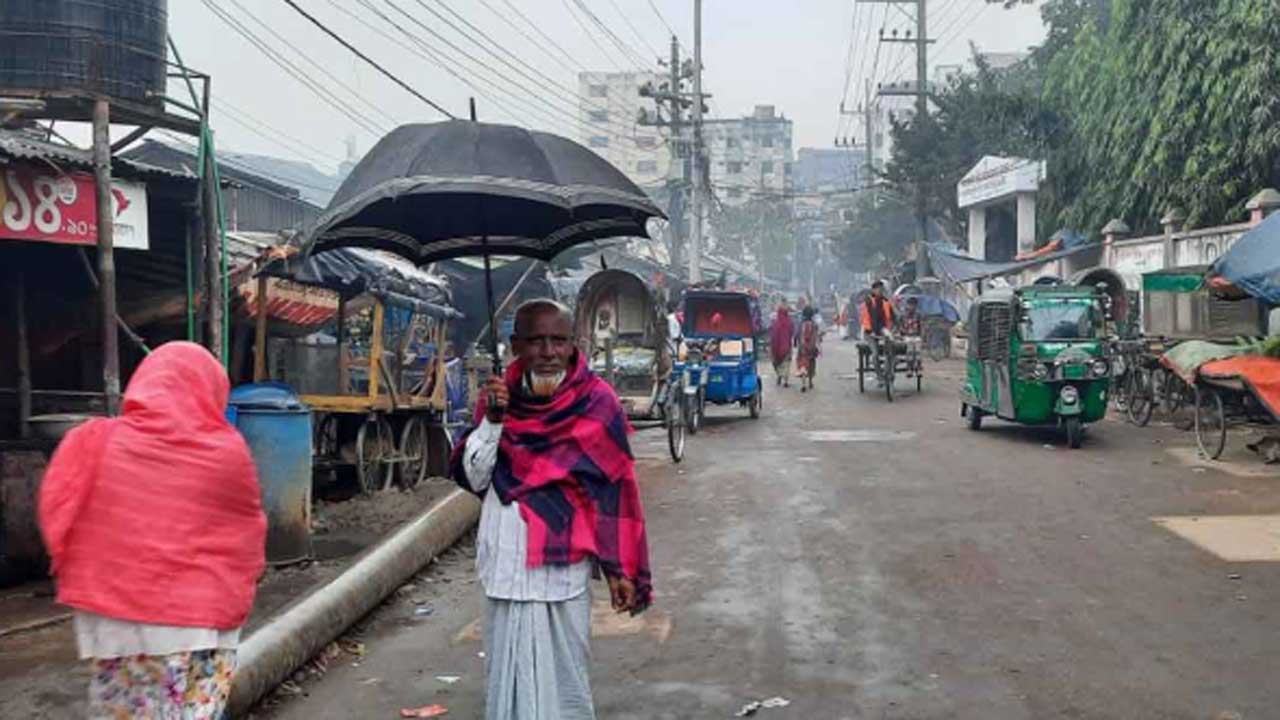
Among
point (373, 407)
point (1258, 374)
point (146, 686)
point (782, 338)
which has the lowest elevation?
point (146, 686)

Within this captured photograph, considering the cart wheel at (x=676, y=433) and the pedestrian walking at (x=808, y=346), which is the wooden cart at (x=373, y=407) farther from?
the pedestrian walking at (x=808, y=346)

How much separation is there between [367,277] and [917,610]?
253 inches

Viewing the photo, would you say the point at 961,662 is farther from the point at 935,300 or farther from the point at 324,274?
the point at 935,300

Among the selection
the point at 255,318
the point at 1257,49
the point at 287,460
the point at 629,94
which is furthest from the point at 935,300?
the point at 629,94

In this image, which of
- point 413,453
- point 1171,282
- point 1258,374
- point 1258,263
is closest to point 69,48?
point 413,453

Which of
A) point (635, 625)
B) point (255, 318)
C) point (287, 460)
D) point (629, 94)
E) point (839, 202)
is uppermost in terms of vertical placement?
point (629, 94)

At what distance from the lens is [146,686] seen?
129 inches

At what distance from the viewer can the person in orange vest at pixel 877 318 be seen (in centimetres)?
2150

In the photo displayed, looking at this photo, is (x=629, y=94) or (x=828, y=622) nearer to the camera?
(x=828, y=622)

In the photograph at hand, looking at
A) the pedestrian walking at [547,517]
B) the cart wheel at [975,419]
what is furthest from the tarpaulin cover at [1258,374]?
the pedestrian walking at [547,517]

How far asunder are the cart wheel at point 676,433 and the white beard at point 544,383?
Result: 9.56 meters

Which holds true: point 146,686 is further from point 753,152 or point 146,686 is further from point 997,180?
point 753,152

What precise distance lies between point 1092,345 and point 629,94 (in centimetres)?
8239

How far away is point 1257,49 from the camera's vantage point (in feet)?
64.8
